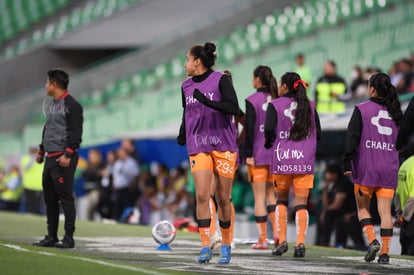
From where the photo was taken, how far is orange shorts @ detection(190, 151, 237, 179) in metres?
11.8

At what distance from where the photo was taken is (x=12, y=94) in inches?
1593

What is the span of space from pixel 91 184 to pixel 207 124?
Answer: 14.4 m

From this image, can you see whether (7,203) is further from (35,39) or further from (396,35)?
(35,39)

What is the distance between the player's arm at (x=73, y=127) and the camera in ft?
44.3

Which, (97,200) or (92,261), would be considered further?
(97,200)

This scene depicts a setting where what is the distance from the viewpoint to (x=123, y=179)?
24922mm

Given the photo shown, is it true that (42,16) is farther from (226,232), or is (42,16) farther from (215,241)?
(226,232)

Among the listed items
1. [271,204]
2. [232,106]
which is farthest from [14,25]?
[232,106]

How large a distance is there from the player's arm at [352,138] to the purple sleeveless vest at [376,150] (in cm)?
5

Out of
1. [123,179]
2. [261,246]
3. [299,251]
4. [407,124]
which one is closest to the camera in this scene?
[407,124]

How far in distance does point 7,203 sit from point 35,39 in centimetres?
1457

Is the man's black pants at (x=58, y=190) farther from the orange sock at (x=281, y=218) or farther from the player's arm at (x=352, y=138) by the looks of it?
the player's arm at (x=352, y=138)

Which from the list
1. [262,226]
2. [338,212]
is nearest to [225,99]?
[262,226]

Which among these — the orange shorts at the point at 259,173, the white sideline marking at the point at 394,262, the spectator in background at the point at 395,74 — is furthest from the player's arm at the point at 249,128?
the spectator in background at the point at 395,74
